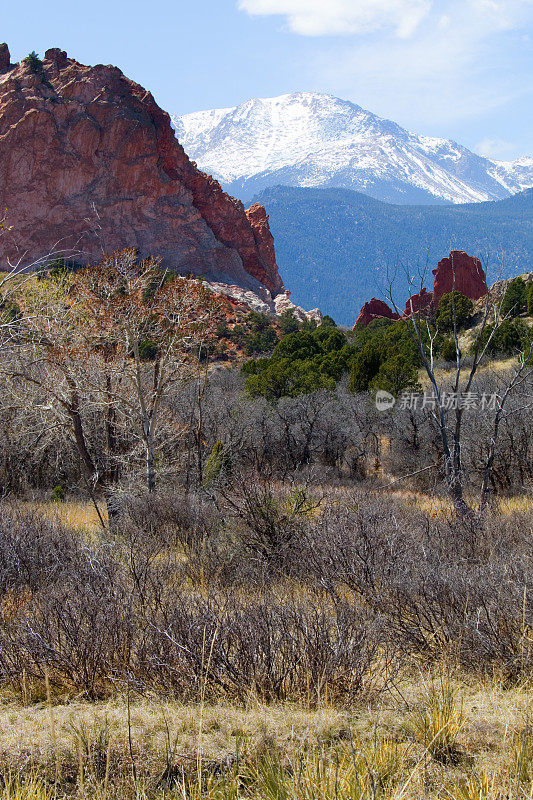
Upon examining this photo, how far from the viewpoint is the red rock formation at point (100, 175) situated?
166ft

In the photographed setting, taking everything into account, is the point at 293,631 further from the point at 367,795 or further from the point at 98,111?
the point at 98,111

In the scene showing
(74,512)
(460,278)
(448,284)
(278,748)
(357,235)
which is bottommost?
(74,512)

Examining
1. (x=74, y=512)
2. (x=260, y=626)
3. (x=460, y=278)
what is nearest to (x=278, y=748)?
(x=260, y=626)

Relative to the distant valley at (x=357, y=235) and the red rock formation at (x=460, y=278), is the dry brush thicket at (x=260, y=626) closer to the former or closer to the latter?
the red rock formation at (x=460, y=278)

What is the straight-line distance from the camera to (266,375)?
74.0ft

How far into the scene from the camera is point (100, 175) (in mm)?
54469

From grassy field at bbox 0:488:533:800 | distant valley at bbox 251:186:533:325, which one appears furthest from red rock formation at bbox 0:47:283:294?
distant valley at bbox 251:186:533:325

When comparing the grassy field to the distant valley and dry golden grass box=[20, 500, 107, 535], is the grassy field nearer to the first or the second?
dry golden grass box=[20, 500, 107, 535]

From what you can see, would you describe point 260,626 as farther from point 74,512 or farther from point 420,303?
point 420,303

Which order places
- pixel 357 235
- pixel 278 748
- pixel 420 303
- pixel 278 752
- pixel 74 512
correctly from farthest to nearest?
1. pixel 357 235
2. pixel 420 303
3. pixel 74 512
4. pixel 278 748
5. pixel 278 752

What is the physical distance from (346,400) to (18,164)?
43.4 metres

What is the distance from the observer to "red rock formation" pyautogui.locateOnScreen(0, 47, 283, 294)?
50656 millimetres

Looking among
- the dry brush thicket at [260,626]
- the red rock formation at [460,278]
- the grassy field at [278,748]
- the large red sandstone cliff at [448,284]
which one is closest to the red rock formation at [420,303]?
the dry brush thicket at [260,626]

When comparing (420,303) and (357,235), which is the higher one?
(357,235)
